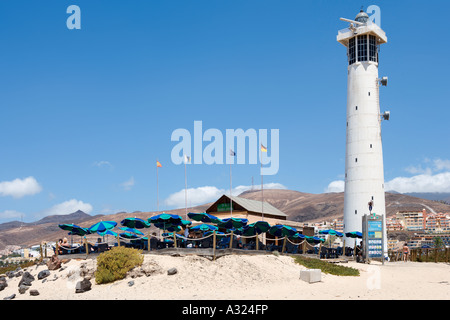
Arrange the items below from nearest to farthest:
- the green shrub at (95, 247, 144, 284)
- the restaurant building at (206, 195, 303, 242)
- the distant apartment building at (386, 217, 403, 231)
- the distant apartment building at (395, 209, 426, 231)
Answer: the green shrub at (95, 247, 144, 284)
the restaurant building at (206, 195, 303, 242)
the distant apartment building at (386, 217, 403, 231)
the distant apartment building at (395, 209, 426, 231)

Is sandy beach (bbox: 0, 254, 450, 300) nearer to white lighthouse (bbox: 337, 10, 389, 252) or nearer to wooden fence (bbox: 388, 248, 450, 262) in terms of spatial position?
wooden fence (bbox: 388, 248, 450, 262)

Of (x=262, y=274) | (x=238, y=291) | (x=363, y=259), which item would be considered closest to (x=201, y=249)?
(x=262, y=274)

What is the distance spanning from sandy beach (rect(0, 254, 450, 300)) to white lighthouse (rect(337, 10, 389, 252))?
19.1 metres

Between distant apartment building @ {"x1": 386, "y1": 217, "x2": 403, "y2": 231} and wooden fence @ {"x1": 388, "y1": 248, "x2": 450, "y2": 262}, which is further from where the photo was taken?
distant apartment building @ {"x1": 386, "y1": 217, "x2": 403, "y2": 231}

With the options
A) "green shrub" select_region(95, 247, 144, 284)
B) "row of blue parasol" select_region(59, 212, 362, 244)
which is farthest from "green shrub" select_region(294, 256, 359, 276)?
"green shrub" select_region(95, 247, 144, 284)

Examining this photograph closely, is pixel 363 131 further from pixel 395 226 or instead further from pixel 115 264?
pixel 395 226

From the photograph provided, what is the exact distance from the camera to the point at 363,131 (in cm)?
4275

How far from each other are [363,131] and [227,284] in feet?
92.3

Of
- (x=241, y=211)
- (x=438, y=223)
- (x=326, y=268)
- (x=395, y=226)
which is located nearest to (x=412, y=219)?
(x=438, y=223)

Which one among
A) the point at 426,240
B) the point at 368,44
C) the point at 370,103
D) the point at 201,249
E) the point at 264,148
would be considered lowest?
the point at 426,240

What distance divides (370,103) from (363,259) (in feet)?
53.6

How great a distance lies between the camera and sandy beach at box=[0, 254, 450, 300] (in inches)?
637
